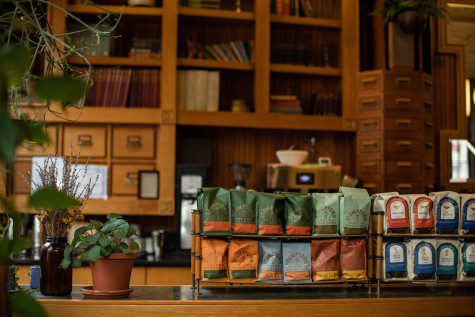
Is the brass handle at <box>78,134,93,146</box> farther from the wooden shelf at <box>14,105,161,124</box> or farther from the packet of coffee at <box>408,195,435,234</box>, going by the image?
the packet of coffee at <box>408,195,435,234</box>

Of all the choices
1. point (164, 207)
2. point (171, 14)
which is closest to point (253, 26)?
point (171, 14)

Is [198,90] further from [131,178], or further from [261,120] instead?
[131,178]

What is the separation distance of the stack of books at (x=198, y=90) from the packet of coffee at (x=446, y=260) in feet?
9.42

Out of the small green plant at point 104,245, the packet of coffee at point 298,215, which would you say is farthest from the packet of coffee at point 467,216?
the small green plant at point 104,245

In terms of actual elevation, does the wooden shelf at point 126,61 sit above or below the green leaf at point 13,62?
above

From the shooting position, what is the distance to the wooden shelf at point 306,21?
16.7 feet

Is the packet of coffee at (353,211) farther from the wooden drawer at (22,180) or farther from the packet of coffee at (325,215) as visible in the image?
the wooden drawer at (22,180)

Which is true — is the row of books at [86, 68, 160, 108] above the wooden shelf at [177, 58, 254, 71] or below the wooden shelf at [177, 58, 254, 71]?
below

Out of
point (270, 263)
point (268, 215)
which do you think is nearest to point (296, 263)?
point (270, 263)

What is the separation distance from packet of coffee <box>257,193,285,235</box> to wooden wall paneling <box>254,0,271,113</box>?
2776mm

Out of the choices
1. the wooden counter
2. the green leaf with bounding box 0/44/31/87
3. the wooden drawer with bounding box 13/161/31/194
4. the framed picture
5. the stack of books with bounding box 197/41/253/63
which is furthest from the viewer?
the stack of books with bounding box 197/41/253/63

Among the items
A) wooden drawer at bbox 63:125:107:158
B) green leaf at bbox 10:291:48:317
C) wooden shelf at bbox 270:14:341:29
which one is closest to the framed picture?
wooden drawer at bbox 63:125:107:158

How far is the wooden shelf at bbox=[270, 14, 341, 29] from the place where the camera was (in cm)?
509

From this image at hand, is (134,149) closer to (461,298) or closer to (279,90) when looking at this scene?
(279,90)
